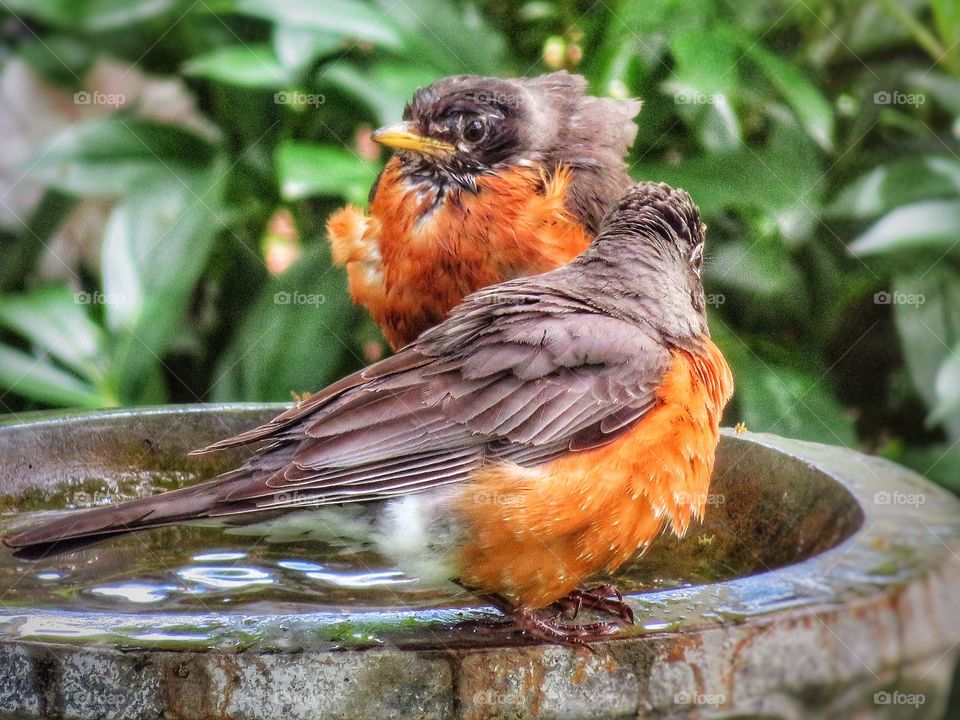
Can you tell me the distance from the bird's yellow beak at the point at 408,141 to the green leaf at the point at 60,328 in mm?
1580

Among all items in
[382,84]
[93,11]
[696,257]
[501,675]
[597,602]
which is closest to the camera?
[501,675]

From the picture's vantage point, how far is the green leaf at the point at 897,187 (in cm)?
414

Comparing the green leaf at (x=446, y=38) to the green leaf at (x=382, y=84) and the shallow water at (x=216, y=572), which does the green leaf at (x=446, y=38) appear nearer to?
the green leaf at (x=382, y=84)

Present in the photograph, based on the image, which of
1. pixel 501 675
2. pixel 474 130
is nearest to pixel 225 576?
pixel 501 675

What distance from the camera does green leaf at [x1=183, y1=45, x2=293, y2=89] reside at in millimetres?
3938

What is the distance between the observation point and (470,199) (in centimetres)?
313

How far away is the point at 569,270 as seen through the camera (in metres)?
2.66

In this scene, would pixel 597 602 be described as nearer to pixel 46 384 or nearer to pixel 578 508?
pixel 578 508

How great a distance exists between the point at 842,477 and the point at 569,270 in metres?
0.73

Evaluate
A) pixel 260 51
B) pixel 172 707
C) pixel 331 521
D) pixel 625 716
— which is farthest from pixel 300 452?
A: pixel 260 51

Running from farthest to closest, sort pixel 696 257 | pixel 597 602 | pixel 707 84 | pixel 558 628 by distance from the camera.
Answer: pixel 707 84
pixel 696 257
pixel 597 602
pixel 558 628

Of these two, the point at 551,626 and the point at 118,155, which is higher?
→ the point at 118,155

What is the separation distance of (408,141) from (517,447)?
43.0 inches

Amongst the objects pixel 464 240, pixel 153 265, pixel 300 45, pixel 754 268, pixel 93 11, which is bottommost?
pixel 464 240
